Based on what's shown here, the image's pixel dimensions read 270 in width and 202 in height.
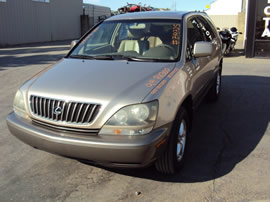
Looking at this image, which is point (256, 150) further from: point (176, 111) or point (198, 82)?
point (176, 111)

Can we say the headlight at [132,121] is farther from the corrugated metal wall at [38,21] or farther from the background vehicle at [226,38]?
the corrugated metal wall at [38,21]

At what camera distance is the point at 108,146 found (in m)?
2.65

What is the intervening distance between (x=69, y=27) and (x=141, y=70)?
25.0 m

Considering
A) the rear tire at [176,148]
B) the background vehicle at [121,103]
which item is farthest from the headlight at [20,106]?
the rear tire at [176,148]

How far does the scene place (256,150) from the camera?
13.1 feet

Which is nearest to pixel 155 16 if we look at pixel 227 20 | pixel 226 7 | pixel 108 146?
pixel 108 146

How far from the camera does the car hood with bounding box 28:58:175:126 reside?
9.19 feet

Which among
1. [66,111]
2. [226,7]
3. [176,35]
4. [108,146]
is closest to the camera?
[108,146]

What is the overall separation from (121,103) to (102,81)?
459 millimetres

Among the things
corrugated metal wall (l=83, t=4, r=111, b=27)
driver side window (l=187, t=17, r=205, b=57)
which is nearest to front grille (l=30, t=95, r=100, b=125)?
driver side window (l=187, t=17, r=205, b=57)

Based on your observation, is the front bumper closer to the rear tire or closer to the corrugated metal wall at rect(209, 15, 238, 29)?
the rear tire

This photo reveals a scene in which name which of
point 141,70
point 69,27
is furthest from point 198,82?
point 69,27

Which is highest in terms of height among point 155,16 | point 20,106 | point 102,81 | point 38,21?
point 38,21

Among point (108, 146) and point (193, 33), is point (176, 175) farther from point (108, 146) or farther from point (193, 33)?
point (193, 33)
